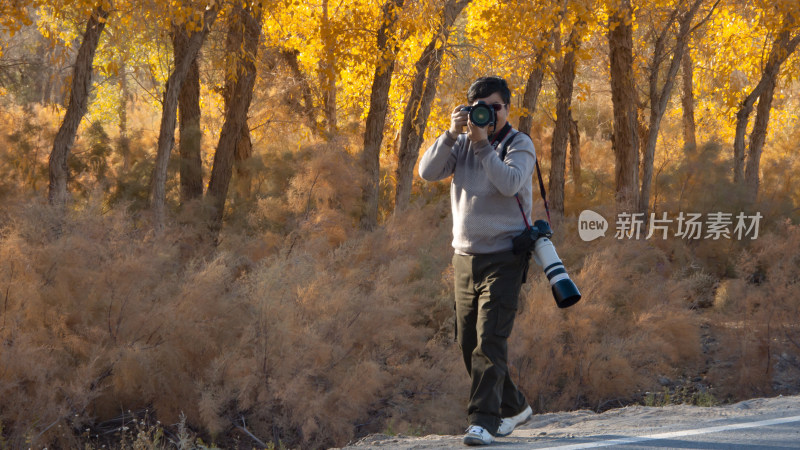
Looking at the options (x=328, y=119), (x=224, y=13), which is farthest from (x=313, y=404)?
(x=328, y=119)

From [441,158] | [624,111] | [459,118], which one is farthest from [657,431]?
[624,111]

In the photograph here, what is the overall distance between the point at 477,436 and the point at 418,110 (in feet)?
34.1

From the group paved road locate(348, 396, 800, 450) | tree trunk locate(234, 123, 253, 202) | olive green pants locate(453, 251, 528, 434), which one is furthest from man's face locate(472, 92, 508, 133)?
tree trunk locate(234, 123, 253, 202)

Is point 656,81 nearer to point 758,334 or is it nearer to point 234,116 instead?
point 758,334

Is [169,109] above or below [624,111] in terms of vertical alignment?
below

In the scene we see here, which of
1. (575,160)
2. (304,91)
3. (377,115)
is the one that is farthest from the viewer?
(575,160)

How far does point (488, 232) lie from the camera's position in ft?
16.9

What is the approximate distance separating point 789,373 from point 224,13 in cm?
943

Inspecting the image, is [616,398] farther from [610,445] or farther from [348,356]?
[610,445]

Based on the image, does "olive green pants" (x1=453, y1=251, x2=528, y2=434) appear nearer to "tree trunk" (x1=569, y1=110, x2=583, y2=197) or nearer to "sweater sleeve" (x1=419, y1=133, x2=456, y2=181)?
"sweater sleeve" (x1=419, y1=133, x2=456, y2=181)

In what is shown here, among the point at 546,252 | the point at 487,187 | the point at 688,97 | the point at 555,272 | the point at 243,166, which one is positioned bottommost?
the point at 555,272

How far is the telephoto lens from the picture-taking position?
5.05 m

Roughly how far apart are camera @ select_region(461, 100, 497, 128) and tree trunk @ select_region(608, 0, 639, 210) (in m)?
11.2

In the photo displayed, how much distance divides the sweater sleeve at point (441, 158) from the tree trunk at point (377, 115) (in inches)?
308
